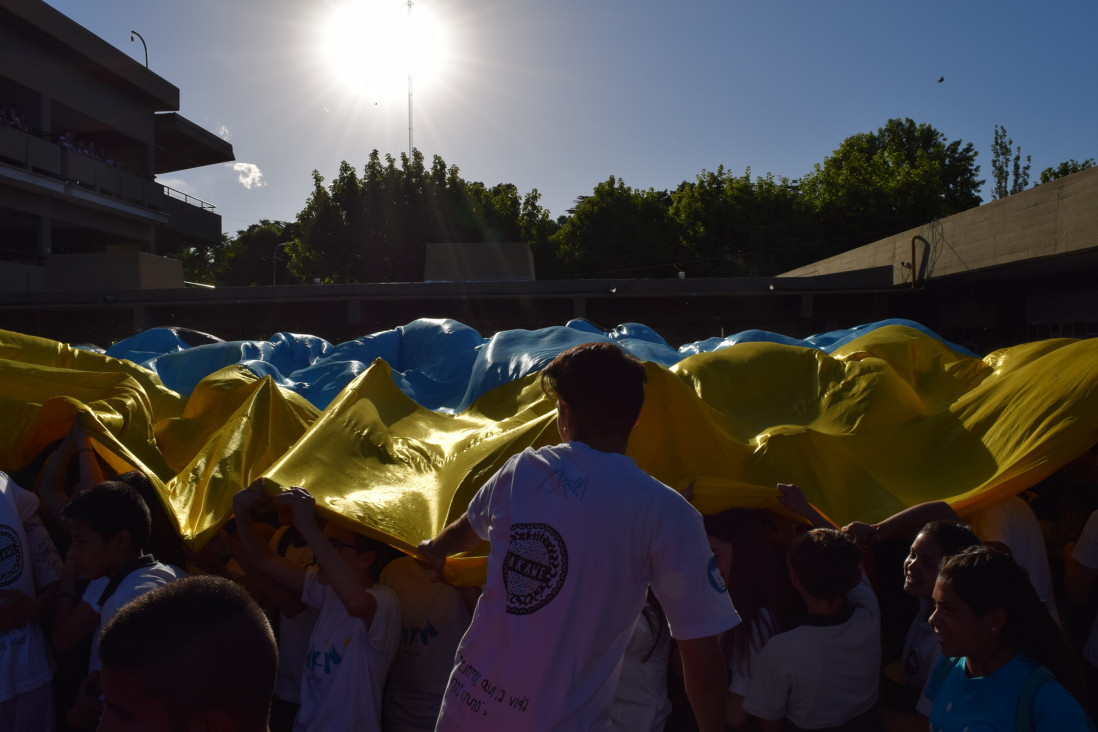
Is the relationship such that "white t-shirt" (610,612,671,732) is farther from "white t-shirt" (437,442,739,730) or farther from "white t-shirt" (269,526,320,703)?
"white t-shirt" (269,526,320,703)

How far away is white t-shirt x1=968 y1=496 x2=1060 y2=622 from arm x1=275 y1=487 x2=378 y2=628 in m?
2.16

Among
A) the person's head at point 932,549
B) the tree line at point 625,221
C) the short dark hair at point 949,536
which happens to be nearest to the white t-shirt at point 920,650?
the person's head at point 932,549

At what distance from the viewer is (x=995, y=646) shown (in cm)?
182

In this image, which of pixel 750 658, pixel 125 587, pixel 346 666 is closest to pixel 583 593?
pixel 750 658

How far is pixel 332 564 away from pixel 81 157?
25.2m

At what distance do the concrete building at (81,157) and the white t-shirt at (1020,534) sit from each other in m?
19.4

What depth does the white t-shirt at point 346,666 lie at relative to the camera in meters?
2.30

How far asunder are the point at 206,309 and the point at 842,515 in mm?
14267

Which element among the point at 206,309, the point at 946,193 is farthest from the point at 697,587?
the point at 946,193

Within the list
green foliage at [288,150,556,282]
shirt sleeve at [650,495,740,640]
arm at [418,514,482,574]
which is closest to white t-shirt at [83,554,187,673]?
arm at [418,514,482,574]

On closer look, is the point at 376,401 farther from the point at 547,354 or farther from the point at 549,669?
Result: the point at 549,669

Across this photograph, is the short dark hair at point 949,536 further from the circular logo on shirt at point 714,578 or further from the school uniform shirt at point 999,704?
the circular logo on shirt at point 714,578

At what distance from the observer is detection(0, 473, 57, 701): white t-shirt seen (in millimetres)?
2412

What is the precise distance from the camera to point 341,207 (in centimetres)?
2789
